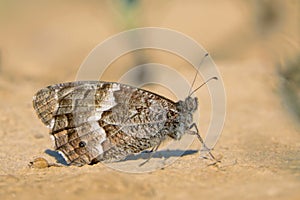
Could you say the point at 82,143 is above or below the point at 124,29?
below

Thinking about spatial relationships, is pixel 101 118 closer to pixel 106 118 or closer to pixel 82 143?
pixel 106 118

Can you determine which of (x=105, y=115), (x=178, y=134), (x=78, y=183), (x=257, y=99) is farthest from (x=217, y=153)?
(x=257, y=99)

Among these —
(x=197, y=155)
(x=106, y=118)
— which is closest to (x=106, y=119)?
(x=106, y=118)

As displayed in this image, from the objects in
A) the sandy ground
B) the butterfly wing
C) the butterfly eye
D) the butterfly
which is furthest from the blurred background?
the butterfly eye

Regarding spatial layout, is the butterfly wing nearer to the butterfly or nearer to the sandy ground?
the butterfly

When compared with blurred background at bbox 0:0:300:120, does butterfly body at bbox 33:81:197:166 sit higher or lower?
lower

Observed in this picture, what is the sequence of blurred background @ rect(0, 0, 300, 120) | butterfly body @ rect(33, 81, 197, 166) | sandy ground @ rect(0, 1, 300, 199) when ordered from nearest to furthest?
sandy ground @ rect(0, 1, 300, 199) < butterfly body @ rect(33, 81, 197, 166) < blurred background @ rect(0, 0, 300, 120)
